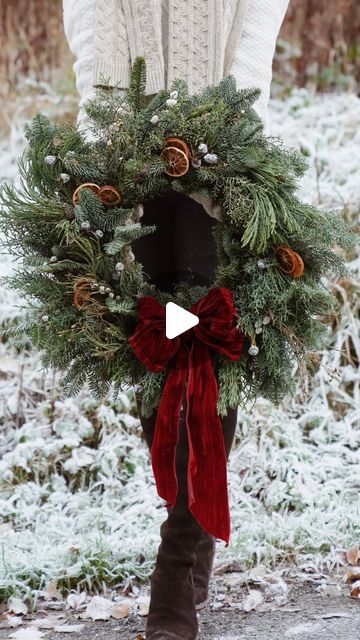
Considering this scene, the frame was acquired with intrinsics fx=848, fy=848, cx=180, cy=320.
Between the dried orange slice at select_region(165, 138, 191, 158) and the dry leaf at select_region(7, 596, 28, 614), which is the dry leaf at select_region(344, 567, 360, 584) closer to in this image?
the dry leaf at select_region(7, 596, 28, 614)

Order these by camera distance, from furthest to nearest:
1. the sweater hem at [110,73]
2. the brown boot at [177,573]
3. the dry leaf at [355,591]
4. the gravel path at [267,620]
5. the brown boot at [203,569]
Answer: the dry leaf at [355,591], the brown boot at [203,569], the gravel path at [267,620], the brown boot at [177,573], the sweater hem at [110,73]

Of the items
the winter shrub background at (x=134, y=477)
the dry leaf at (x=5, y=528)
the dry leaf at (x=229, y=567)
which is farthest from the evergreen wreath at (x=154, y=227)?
the dry leaf at (x=5, y=528)

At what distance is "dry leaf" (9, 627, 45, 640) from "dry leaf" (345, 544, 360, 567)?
3.16 ft

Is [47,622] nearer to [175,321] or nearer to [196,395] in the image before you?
[196,395]

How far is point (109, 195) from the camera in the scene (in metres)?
1.86

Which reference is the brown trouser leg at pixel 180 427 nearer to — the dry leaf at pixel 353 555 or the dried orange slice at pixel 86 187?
the dried orange slice at pixel 86 187

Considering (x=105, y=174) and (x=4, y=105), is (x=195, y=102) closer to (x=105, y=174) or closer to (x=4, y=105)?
(x=105, y=174)

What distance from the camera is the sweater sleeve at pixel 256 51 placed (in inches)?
78.7

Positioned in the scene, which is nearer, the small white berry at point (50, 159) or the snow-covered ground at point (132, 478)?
the small white berry at point (50, 159)

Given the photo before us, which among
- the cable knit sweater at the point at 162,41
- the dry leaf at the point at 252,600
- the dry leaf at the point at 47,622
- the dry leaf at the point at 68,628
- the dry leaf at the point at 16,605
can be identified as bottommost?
the dry leaf at the point at 68,628

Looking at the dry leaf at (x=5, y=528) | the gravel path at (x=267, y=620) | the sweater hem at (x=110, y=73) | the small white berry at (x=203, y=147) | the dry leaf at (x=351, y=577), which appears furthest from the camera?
the dry leaf at (x=5, y=528)

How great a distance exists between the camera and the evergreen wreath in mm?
1816

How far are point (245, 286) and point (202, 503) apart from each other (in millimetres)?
490

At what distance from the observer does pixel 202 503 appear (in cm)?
188
